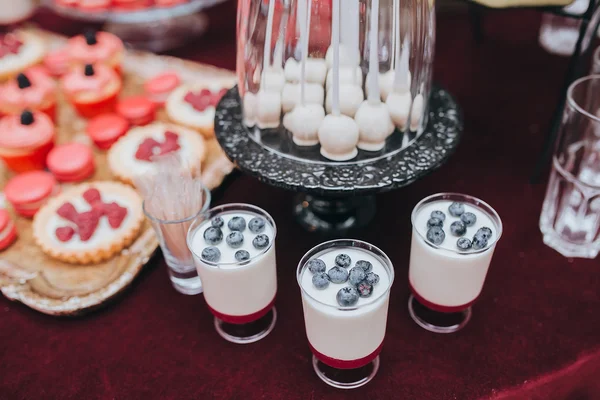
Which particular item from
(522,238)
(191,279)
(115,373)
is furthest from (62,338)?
(522,238)

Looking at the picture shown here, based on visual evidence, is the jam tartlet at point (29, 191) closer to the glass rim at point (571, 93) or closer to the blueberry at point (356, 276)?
the blueberry at point (356, 276)

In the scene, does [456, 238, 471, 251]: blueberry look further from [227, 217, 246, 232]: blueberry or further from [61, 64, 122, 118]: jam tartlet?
[61, 64, 122, 118]: jam tartlet

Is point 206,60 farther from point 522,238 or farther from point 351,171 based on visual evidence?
point 522,238

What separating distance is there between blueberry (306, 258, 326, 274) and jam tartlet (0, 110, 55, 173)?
0.83 m

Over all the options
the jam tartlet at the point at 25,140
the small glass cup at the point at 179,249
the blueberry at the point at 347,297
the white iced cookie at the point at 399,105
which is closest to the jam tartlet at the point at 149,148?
the jam tartlet at the point at 25,140

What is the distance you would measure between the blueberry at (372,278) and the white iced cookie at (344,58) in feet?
1.25

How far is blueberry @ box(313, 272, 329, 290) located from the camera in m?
0.82

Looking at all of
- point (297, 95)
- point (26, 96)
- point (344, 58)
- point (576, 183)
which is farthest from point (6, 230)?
point (576, 183)

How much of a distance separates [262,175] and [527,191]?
64 centimetres

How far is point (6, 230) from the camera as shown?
117cm

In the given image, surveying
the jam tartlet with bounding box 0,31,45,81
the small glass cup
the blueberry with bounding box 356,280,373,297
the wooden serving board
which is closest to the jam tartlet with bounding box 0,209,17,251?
the wooden serving board

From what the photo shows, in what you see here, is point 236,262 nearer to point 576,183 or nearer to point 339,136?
point 339,136

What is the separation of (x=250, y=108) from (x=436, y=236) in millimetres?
425

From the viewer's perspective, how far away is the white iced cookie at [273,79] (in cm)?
102
